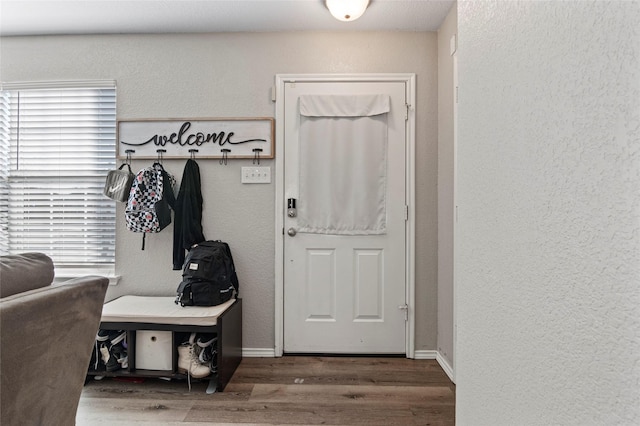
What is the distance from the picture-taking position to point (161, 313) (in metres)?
2.21

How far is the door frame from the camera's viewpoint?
104 inches

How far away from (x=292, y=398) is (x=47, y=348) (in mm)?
1404

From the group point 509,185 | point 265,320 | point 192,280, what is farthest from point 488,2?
point 265,320

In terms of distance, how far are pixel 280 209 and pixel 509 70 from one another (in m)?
2.02

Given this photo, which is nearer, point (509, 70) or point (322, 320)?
point (509, 70)

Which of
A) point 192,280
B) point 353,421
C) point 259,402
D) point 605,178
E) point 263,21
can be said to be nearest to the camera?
point 605,178

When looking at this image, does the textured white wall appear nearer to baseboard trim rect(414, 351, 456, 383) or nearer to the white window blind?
baseboard trim rect(414, 351, 456, 383)

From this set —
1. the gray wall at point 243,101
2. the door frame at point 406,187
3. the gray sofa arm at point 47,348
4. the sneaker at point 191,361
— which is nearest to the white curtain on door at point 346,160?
the door frame at point 406,187

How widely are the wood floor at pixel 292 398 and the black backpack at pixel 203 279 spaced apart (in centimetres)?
52

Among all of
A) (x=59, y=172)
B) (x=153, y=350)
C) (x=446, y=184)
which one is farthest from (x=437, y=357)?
(x=59, y=172)

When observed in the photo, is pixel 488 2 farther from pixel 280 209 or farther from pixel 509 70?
pixel 280 209

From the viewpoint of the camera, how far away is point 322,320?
2664mm

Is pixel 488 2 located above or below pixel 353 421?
above

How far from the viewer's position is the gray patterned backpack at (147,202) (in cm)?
253
